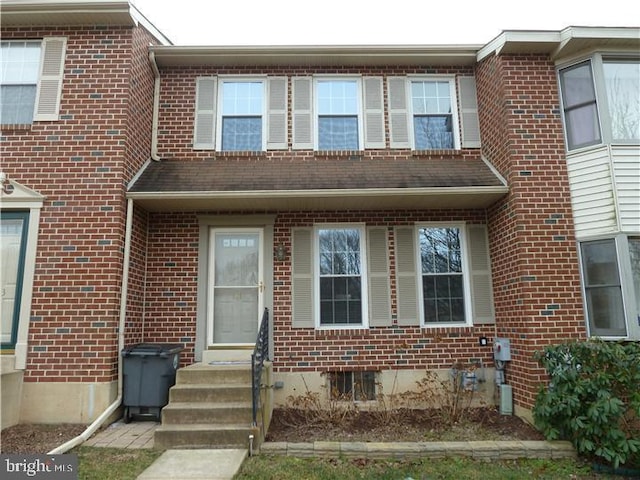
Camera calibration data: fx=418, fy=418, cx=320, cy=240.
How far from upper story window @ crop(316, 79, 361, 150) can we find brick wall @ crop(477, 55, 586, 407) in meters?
2.25

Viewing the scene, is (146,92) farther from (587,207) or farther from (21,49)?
(587,207)

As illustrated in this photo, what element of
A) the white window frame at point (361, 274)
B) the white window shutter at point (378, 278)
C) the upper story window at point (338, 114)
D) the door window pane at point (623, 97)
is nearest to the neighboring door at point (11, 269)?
the white window frame at point (361, 274)

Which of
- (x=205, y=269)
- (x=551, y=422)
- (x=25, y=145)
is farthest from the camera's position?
(x=205, y=269)

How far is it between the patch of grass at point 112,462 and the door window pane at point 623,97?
280 inches

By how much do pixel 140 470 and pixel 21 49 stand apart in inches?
248

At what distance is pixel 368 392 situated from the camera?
251 inches

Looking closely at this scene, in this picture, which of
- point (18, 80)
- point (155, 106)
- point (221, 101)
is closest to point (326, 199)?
point (221, 101)

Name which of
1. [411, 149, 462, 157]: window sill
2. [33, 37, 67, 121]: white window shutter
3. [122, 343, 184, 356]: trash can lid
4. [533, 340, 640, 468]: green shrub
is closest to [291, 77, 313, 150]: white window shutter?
[411, 149, 462, 157]: window sill

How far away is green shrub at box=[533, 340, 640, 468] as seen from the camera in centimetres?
437

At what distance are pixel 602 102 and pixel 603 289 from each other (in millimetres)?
2602

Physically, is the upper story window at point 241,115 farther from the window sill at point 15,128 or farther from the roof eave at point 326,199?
the window sill at point 15,128

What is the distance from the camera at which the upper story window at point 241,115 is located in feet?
23.7

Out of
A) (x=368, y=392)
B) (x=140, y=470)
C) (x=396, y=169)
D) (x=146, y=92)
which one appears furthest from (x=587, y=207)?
(x=146, y=92)

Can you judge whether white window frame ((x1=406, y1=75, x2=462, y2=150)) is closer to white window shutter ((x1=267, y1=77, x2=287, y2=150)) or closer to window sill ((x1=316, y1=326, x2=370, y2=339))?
white window shutter ((x1=267, y1=77, x2=287, y2=150))
